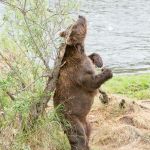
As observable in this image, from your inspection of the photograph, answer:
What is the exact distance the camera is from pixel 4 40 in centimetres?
868

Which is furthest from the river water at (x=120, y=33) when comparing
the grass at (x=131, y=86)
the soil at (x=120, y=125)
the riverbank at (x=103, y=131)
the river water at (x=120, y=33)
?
the soil at (x=120, y=125)

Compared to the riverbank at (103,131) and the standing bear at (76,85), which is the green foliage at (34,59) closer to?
the riverbank at (103,131)

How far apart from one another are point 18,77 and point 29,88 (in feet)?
1.00

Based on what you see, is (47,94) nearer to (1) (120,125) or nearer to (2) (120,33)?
(1) (120,125)

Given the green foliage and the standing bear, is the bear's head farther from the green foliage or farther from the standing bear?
the green foliage

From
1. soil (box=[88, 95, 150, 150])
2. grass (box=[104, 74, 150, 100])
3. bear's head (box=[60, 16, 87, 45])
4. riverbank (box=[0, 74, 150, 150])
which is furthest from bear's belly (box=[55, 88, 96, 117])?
grass (box=[104, 74, 150, 100])

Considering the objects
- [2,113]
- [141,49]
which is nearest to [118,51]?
[141,49]

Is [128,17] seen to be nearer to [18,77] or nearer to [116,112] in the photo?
[116,112]

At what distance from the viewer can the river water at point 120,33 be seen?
1788 cm

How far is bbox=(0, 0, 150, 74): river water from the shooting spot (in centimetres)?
→ 1788

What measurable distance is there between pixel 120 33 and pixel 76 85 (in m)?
13.9

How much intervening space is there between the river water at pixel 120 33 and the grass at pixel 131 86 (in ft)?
7.03

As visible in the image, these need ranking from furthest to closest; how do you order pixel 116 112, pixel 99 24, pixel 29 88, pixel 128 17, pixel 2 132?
1. pixel 128 17
2. pixel 99 24
3. pixel 116 112
4. pixel 29 88
5. pixel 2 132

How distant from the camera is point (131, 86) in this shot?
1377 cm
